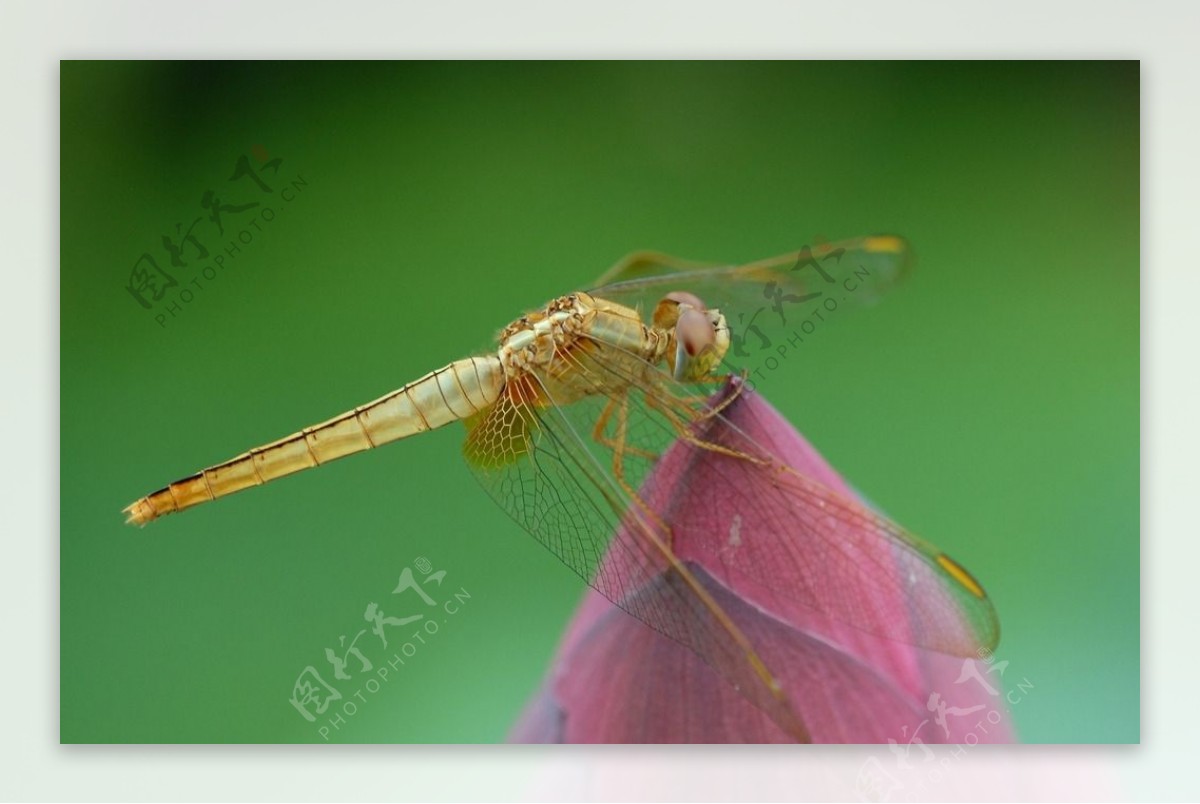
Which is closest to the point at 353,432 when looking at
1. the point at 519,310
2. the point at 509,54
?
the point at 519,310

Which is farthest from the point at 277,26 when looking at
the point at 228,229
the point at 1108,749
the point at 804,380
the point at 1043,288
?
the point at 1108,749

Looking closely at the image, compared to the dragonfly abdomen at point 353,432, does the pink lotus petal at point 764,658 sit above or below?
below

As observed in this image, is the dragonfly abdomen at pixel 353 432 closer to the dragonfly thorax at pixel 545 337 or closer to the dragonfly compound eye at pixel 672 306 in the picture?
the dragonfly thorax at pixel 545 337

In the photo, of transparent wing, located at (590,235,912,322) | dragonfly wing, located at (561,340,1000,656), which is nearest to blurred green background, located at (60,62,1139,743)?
transparent wing, located at (590,235,912,322)

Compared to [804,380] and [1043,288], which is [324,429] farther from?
[1043,288]

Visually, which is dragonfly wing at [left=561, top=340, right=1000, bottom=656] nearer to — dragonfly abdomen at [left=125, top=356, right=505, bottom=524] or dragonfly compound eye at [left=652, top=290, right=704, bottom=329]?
dragonfly compound eye at [left=652, top=290, right=704, bottom=329]

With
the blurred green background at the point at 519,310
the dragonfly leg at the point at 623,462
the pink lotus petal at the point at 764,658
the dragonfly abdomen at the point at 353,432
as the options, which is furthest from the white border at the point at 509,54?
the dragonfly leg at the point at 623,462

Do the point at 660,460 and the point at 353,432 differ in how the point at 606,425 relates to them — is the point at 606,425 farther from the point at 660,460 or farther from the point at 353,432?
the point at 353,432
